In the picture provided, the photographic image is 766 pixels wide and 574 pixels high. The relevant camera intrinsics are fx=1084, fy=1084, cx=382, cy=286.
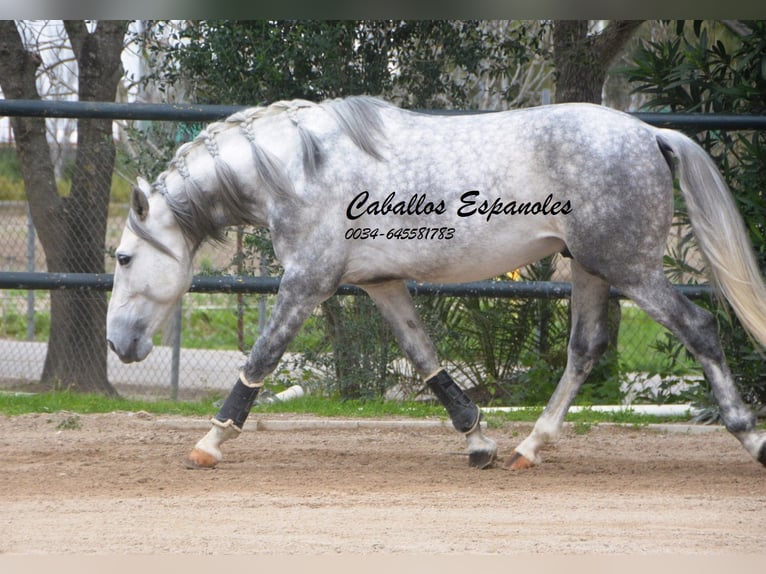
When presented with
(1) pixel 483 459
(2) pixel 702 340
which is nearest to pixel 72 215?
(1) pixel 483 459

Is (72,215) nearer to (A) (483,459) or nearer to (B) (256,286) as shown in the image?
(B) (256,286)

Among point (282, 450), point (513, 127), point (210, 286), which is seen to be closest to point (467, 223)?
point (513, 127)

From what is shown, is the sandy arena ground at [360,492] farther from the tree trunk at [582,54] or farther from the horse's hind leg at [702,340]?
the tree trunk at [582,54]

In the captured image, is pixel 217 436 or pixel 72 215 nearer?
pixel 217 436

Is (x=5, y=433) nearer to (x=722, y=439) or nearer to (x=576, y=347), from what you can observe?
(x=576, y=347)

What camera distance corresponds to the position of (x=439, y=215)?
4.88 m

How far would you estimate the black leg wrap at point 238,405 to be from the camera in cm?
494

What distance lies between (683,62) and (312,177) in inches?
114

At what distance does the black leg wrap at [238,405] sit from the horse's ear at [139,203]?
0.89 meters

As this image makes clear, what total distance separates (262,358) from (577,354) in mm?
1507

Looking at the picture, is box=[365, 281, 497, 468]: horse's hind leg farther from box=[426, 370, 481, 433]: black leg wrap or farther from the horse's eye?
the horse's eye

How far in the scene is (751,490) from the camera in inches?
182

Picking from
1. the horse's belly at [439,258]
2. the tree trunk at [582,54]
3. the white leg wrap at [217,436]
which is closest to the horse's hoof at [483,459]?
the horse's belly at [439,258]

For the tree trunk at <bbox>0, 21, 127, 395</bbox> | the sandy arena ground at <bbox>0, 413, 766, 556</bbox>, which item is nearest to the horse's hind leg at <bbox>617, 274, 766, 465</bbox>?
the sandy arena ground at <bbox>0, 413, 766, 556</bbox>
